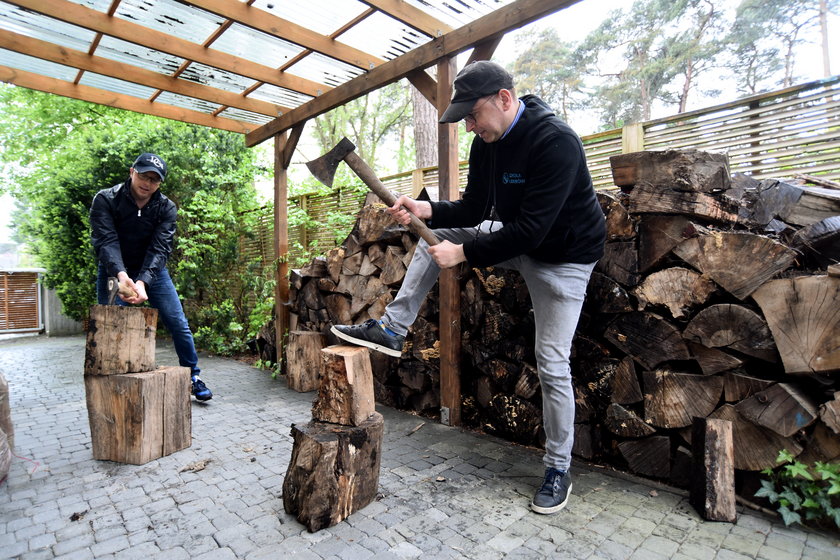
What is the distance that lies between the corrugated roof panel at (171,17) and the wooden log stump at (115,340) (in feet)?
7.02

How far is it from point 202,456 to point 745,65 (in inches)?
586

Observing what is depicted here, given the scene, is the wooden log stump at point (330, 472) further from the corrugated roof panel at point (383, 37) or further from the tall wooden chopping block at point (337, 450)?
the corrugated roof panel at point (383, 37)

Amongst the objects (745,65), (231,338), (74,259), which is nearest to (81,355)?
(231,338)

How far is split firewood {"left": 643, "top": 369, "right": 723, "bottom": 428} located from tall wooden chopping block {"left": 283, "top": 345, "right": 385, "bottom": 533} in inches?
53.0

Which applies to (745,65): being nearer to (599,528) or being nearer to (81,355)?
(599,528)

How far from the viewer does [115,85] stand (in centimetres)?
430

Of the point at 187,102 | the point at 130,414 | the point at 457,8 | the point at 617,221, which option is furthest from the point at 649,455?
Result: the point at 187,102

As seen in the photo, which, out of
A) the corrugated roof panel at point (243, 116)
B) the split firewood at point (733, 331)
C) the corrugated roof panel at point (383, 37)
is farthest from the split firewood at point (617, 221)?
the corrugated roof panel at point (243, 116)

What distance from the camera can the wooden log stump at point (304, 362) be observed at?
4145 millimetres

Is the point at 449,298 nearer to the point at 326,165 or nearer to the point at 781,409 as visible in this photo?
the point at 326,165

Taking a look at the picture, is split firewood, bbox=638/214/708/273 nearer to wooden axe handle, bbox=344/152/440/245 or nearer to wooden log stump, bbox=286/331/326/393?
wooden axe handle, bbox=344/152/440/245

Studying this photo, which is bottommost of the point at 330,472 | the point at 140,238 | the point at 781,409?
the point at 330,472

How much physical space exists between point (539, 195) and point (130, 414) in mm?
2475

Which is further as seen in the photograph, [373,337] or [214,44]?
[214,44]
